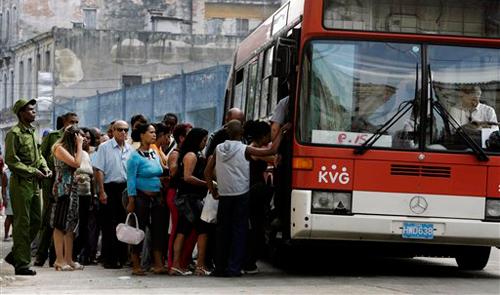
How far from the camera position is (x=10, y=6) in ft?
246

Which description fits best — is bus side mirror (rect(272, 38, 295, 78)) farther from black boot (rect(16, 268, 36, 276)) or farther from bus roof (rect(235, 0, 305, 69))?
black boot (rect(16, 268, 36, 276))

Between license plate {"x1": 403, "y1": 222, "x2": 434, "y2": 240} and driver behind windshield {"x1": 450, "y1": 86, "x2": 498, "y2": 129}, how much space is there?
46.0 inches

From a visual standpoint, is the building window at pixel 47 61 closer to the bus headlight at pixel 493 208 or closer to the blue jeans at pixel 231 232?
the blue jeans at pixel 231 232

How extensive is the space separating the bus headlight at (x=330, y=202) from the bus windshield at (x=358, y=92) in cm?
56

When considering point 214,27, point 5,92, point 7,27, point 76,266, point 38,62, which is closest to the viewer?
point 76,266

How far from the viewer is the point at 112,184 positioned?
15.0 meters

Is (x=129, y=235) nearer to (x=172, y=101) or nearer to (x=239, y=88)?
(x=239, y=88)

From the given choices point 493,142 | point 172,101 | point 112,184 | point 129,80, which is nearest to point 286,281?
point 493,142

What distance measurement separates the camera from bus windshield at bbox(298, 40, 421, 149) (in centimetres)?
1308

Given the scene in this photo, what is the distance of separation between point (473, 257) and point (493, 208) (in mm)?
2043

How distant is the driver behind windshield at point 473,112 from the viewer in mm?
13180

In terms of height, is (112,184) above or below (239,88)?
below

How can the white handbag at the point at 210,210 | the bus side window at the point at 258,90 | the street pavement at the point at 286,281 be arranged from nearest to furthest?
the street pavement at the point at 286,281
the white handbag at the point at 210,210
the bus side window at the point at 258,90

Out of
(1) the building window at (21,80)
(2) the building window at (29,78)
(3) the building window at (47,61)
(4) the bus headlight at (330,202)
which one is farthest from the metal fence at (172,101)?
(4) the bus headlight at (330,202)
